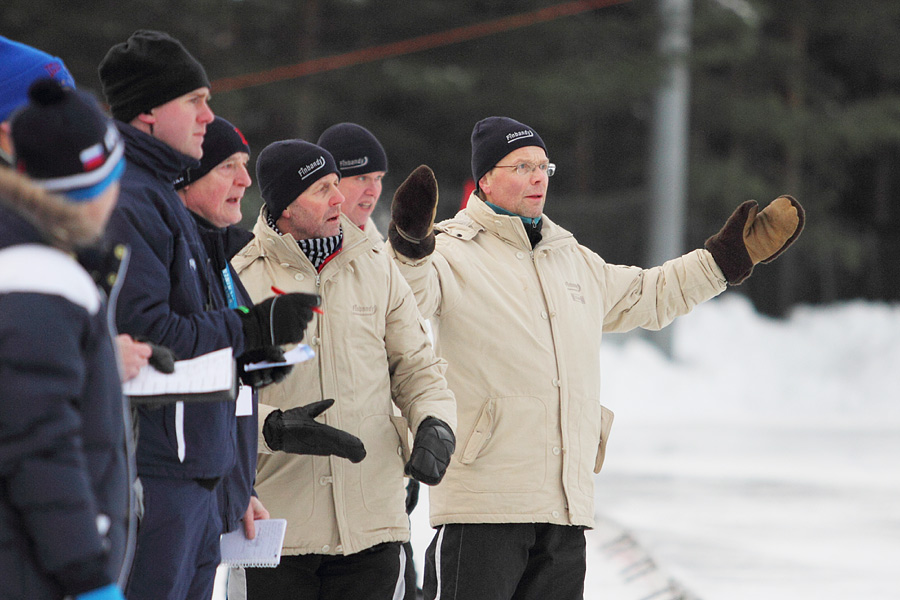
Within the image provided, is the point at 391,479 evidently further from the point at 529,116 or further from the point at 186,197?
the point at 529,116

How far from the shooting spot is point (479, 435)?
367 centimetres

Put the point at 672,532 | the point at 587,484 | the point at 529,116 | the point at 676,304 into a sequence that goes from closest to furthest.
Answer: the point at 587,484 < the point at 676,304 < the point at 672,532 < the point at 529,116

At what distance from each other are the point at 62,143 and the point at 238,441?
3.81ft

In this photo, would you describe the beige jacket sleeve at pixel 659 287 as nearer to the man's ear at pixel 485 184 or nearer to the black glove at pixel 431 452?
the man's ear at pixel 485 184

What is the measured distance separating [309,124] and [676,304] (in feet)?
47.5

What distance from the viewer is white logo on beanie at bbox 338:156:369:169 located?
14.6 feet

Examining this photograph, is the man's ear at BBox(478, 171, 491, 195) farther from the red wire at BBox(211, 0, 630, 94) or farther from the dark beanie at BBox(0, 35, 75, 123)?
the red wire at BBox(211, 0, 630, 94)

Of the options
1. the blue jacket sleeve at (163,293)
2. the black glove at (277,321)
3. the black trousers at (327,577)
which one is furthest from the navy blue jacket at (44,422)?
the black trousers at (327,577)

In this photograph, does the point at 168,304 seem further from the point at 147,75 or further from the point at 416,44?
the point at 416,44

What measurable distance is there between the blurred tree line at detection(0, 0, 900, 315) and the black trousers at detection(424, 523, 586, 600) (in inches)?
428

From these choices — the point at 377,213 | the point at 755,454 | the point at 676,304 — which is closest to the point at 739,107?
the point at 377,213

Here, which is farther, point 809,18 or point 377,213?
point 809,18

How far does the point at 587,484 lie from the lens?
12.2 ft

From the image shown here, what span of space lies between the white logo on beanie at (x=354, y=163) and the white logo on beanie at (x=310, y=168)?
94cm
